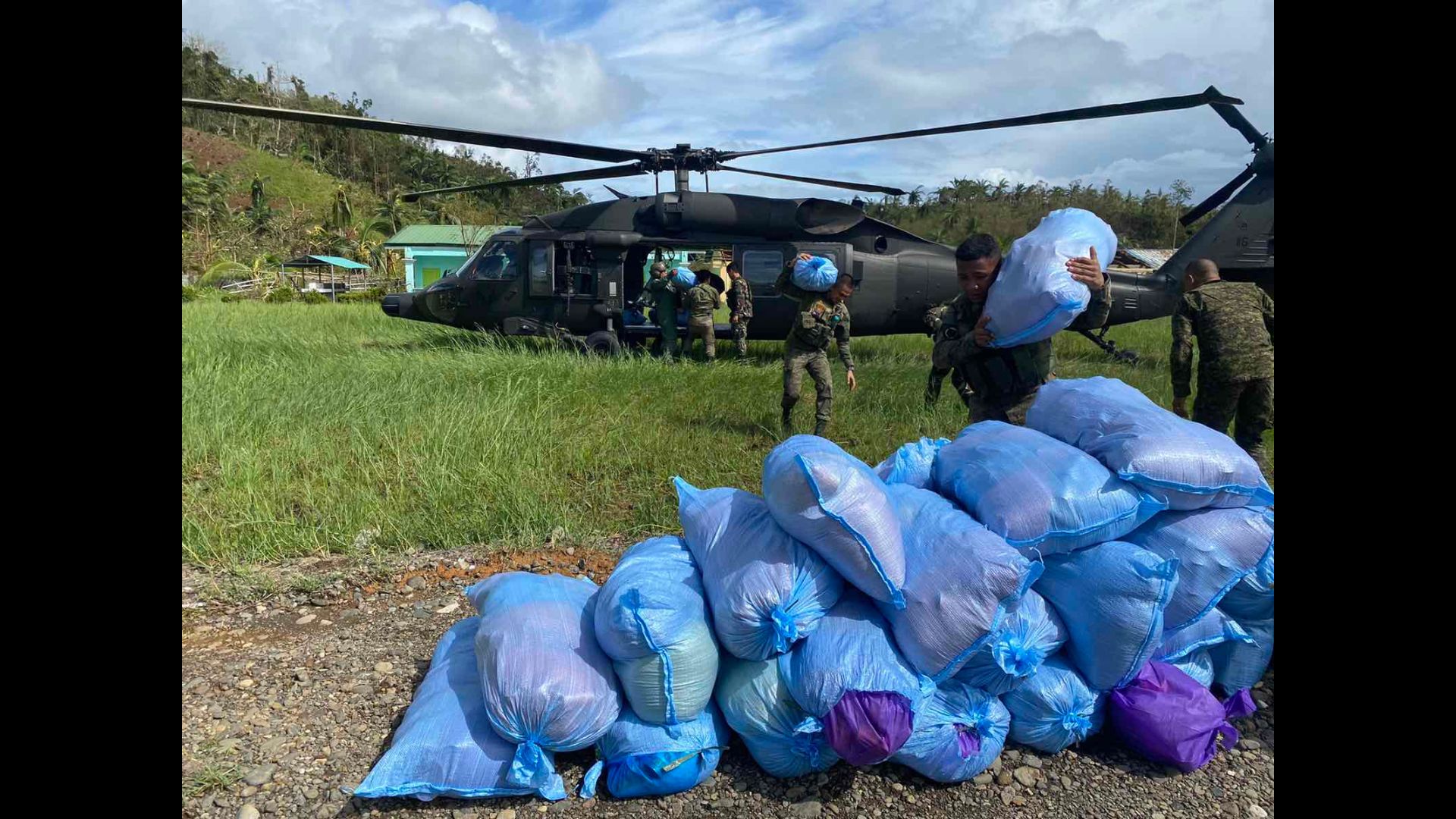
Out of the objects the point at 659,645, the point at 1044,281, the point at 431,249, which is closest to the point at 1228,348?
the point at 1044,281

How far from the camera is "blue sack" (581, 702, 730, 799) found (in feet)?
7.08

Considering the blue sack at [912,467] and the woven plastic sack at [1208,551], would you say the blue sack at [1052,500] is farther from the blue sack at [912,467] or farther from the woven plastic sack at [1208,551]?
the blue sack at [912,467]

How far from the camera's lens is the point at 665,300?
10.4 m

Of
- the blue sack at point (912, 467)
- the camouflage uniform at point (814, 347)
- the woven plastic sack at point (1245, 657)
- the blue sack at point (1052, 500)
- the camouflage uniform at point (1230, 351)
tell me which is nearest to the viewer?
the blue sack at point (1052, 500)

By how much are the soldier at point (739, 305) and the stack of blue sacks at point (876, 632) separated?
7961 millimetres

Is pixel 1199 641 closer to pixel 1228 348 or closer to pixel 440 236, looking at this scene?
pixel 1228 348

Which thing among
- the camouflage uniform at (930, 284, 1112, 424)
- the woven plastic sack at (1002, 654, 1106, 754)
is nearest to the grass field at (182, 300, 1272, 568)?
the camouflage uniform at (930, 284, 1112, 424)

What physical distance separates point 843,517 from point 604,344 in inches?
325

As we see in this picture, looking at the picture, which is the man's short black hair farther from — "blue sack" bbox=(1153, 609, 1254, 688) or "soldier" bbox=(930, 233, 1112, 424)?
"blue sack" bbox=(1153, 609, 1254, 688)

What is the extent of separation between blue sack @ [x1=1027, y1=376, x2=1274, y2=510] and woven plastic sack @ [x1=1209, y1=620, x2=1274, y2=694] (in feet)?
1.43

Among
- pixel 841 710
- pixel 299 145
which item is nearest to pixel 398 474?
pixel 841 710

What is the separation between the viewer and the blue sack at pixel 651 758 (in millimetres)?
2158

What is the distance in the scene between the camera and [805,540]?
86.8 inches

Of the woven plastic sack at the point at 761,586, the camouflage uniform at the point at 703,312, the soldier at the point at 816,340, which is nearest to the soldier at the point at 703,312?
the camouflage uniform at the point at 703,312
